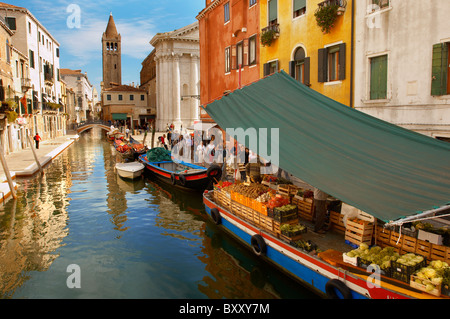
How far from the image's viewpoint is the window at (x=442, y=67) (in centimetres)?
1060

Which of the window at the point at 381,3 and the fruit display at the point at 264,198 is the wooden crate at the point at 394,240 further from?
the window at the point at 381,3

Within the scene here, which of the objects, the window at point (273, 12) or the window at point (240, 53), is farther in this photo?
the window at point (240, 53)

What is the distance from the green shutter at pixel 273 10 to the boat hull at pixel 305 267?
41.2 ft

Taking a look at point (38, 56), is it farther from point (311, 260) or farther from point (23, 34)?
point (311, 260)

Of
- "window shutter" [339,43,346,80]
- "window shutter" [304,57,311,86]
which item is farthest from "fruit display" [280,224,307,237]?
"window shutter" [304,57,311,86]

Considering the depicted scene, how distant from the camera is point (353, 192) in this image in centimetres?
650

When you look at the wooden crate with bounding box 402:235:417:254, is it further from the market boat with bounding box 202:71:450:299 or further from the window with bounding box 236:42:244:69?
the window with bounding box 236:42:244:69

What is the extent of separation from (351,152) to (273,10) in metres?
13.7

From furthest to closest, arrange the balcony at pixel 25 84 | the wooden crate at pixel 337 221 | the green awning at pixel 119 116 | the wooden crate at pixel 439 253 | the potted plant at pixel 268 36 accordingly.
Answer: the green awning at pixel 119 116 < the balcony at pixel 25 84 < the potted plant at pixel 268 36 < the wooden crate at pixel 337 221 < the wooden crate at pixel 439 253

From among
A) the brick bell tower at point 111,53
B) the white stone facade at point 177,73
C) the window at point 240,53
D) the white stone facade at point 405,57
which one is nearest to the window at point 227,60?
the window at point 240,53

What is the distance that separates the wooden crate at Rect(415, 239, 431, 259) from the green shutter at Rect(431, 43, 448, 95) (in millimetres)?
5913

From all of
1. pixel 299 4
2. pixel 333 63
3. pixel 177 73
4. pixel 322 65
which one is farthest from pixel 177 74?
pixel 333 63

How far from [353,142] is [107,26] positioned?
106m

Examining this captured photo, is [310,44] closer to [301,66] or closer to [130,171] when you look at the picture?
[301,66]
